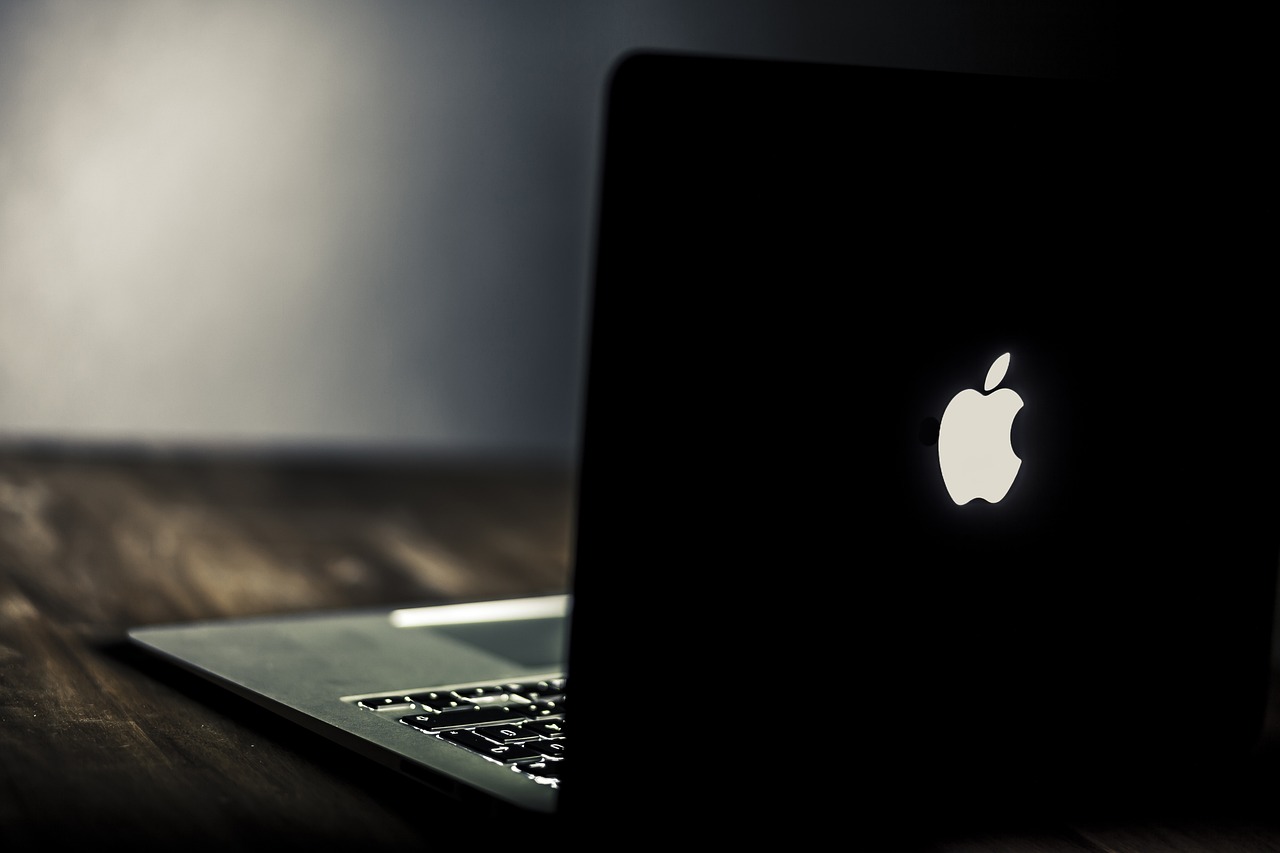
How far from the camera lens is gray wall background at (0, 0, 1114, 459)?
2207 mm

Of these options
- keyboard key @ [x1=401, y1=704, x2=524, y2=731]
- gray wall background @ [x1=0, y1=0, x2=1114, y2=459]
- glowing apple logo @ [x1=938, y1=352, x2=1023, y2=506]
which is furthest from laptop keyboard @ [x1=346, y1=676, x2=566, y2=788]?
gray wall background @ [x1=0, y1=0, x2=1114, y2=459]

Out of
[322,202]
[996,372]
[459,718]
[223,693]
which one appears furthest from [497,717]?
[322,202]

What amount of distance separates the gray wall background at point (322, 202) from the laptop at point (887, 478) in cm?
134

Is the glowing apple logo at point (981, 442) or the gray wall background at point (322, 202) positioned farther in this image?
the gray wall background at point (322, 202)

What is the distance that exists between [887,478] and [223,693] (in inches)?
15.8

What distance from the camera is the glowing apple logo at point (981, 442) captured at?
57 centimetres

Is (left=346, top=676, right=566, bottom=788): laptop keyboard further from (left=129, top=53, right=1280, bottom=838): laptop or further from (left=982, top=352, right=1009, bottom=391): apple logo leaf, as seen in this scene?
(left=982, top=352, right=1009, bottom=391): apple logo leaf

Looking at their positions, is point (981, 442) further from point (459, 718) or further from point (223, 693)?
point (223, 693)

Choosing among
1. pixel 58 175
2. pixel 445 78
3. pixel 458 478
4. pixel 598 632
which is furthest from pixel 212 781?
pixel 445 78

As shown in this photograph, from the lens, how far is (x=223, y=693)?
2.35ft

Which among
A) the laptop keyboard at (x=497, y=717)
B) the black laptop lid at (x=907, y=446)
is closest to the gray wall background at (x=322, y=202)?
the black laptop lid at (x=907, y=446)

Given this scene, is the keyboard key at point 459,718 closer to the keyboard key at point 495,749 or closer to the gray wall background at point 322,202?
the keyboard key at point 495,749

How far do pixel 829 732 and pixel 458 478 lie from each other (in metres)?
1.60

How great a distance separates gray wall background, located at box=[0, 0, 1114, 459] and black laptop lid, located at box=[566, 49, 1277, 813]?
1342 millimetres
